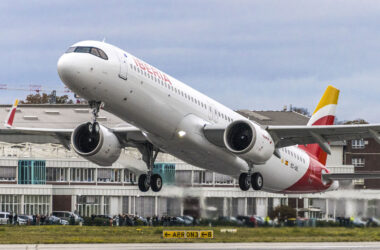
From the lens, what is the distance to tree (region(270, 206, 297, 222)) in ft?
205

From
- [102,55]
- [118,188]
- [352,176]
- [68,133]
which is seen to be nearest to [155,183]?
[68,133]

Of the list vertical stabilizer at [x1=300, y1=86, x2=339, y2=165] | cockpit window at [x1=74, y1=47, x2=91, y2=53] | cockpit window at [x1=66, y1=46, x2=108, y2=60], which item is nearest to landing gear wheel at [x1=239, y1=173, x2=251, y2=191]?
vertical stabilizer at [x1=300, y1=86, x2=339, y2=165]

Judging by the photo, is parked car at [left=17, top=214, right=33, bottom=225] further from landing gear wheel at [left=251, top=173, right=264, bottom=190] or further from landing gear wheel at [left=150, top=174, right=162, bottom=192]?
landing gear wheel at [left=251, top=173, right=264, bottom=190]

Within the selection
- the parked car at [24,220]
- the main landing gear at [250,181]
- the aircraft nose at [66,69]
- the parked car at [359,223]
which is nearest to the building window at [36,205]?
the parked car at [24,220]

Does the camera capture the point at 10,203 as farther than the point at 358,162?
No

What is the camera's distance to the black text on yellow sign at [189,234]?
53125 mm

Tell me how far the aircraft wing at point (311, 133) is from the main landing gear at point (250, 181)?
2123 millimetres

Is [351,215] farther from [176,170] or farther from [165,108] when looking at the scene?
[165,108]

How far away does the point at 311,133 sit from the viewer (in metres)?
44.9

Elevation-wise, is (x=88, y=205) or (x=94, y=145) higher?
(x=94, y=145)

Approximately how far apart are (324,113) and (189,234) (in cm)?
1288

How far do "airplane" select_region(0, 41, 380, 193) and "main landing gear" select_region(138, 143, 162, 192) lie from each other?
0.06 m

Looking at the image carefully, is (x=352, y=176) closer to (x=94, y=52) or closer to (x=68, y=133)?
(x=68, y=133)

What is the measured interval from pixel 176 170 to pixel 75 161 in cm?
3445
